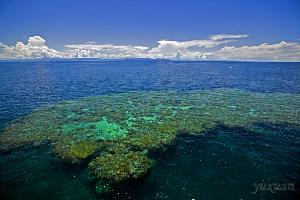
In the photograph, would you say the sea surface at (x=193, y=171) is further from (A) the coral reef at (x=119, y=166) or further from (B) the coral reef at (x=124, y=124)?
(B) the coral reef at (x=124, y=124)

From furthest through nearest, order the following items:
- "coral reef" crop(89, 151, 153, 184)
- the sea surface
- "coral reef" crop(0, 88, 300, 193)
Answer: "coral reef" crop(0, 88, 300, 193)
"coral reef" crop(89, 151, 153, 184)
the sea surface

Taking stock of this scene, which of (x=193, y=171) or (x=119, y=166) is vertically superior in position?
(x=119, y=166)

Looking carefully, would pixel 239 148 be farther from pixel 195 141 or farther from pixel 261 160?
pixel 195 141

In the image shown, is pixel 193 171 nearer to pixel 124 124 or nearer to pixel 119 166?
pixel 119 166

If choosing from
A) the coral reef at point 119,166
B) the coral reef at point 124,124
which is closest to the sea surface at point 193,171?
the coral reef at point 119,166

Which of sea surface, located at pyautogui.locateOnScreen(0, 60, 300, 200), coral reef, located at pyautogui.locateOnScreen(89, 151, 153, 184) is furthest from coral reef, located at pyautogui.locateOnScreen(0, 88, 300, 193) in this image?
sea surface, located at pyautogui.locateOnScreen(0, 60, 300, 200)

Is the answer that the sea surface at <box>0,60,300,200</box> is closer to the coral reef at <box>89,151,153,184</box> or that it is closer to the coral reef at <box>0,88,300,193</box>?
the coral reef at <box>89,151,153,184</box>

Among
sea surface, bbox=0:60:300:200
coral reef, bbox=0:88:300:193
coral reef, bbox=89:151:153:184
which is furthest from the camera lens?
coral reef, bbox=0:88:300:193

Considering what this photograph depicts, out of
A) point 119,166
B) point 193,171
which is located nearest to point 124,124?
point 119,166

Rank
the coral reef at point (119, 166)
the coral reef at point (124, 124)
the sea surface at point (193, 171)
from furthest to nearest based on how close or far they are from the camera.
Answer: the coral reef at point (124, 124) < the coral reef at point (119, 166) < the sea surface at point (193, 171)

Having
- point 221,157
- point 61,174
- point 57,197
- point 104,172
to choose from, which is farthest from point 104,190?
point 221,157

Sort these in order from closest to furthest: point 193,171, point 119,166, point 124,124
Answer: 1. point 119,166
2. point 193,171
3. point 124,124
